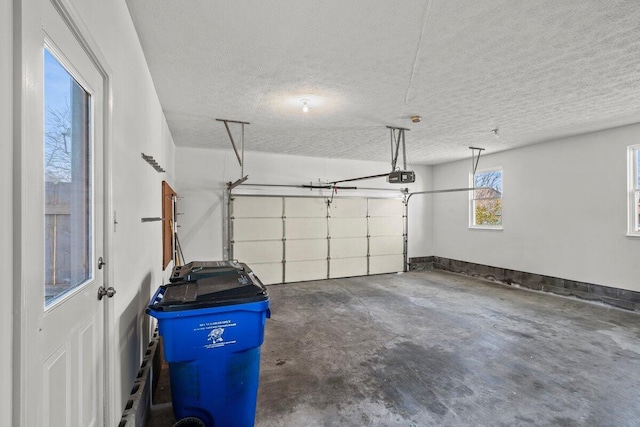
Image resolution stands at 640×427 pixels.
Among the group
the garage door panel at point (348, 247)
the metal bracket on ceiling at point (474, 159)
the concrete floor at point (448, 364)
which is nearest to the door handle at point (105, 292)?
the concrete floor at point (448, 364)

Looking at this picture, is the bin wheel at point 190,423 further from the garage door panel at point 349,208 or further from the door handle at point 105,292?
the garage door panel at point 349,208

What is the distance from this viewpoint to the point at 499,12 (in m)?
1.98

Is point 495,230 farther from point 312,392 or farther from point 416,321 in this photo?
point 312,392

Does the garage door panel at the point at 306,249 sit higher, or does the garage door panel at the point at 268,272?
the garage door panel at the point at 306,249

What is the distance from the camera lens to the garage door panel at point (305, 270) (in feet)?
22.4

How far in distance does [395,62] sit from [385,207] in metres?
5.40

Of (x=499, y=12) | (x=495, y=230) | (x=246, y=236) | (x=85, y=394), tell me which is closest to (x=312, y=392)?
(x=85, y=394)

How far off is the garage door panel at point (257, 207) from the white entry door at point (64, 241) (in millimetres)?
4944

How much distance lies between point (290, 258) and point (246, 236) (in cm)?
110

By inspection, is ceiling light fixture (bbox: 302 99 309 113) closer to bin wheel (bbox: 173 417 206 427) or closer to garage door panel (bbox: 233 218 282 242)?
bin wheel (bbox: 173 417 206 427)

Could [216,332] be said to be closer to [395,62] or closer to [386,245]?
[395,62]

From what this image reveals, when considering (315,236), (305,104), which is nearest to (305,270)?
(315,236)

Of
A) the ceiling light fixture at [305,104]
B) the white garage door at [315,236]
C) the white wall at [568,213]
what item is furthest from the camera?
the white garage door at [315,236]

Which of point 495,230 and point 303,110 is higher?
point 303,110
